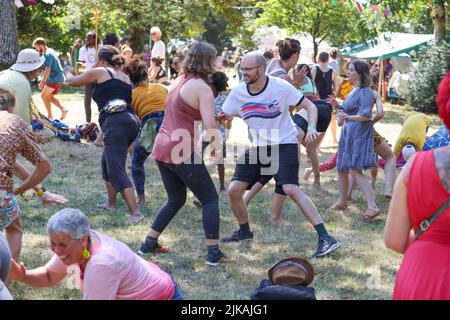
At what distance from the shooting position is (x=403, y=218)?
268cm

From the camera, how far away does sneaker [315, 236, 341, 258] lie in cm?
585

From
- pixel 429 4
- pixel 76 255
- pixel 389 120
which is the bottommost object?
pixel 389 120

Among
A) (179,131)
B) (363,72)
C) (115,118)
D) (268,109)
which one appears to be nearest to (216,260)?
(179,131)

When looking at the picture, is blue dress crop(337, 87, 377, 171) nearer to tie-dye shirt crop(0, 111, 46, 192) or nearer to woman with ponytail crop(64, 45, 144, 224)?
woman with ponytail crop(64, 45, 144, 224)

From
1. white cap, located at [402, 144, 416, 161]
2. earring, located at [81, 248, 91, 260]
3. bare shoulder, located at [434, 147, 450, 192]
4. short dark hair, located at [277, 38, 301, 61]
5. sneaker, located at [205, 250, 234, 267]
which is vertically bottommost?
sneaker, located at [205, 250, 234, 267]

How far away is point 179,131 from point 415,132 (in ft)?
11.4

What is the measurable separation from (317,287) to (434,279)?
2583 mm

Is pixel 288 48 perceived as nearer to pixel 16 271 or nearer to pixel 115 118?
pixel 115 118

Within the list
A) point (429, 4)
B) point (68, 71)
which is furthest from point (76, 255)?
point (429, 4)

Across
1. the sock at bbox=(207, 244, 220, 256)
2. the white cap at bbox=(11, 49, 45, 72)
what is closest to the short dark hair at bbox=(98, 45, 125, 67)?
the white cap at bbox=(11, 49, 45, 72)

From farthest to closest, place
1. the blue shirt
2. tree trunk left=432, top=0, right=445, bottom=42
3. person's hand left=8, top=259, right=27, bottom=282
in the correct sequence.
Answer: tree trunk left=432, top=0, right=445, bottom=42 → the blue shirt → person's hand left=8, top=259, right=27, bottom=282

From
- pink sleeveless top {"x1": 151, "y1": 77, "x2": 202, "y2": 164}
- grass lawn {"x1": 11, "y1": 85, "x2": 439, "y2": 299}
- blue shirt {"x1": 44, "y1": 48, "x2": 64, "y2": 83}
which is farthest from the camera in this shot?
blue shirt {"x1": 44, "y1": 48, "x2": 64, "y2": 83}

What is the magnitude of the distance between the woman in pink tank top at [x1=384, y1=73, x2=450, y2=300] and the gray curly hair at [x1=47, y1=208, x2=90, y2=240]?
1412 mm

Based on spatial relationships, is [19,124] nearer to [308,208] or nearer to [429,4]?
[308,208]
